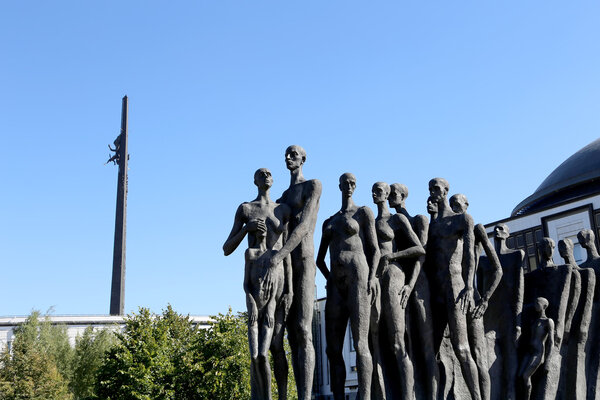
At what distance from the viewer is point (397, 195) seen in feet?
37.7

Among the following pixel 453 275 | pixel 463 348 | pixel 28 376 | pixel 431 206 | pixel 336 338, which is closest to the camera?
pixel 336 338

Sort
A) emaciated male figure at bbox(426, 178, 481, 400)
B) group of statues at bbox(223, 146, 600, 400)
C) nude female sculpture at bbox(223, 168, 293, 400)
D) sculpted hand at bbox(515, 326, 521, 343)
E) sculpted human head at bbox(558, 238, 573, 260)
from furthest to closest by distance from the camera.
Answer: sculpted human head at bbox(558, 238, 573, 260)
sculpted hand at bbox(515, 326, 521, 343)
emaciated male figure at bbox(426, 178, 481, 400)
group of statues at bbox(223, 146, 600, 400)
nude female sculpture at bbox(223, 168, 293, 400)

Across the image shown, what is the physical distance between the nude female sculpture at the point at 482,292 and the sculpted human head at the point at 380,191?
1595 millimetres

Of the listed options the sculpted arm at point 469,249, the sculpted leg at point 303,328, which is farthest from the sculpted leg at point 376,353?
the sculpted arm at point 469,249

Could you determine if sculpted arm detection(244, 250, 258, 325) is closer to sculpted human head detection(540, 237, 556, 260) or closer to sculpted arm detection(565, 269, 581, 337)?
sculpted human head detection(540, 237, 556, 260)

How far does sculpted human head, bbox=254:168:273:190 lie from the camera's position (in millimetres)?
9992

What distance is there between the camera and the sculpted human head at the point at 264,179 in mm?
9992

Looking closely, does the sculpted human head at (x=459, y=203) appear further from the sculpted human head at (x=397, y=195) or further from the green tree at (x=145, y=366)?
the green tree at (x=145, y=366)

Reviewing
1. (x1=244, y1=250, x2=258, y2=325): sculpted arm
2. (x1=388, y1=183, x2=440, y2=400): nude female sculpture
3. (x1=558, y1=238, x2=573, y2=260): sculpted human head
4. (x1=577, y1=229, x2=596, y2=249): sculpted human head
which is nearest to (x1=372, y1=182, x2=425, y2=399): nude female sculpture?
(x1=388, y1=183, x2=440, y2=400): nude female sculpture

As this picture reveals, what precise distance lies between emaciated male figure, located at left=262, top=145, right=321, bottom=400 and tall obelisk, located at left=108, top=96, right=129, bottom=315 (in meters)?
54.7

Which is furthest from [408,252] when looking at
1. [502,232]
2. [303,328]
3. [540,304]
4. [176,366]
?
[176,366]

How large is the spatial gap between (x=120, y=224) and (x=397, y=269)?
56.9 metres

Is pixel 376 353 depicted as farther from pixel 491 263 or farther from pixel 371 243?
pixel 491 263

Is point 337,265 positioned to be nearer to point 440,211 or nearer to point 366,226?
point 366,226
